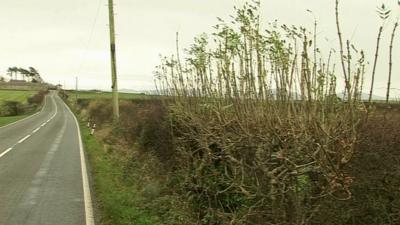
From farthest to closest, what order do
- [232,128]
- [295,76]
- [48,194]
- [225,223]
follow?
[48,194]
[232,128]
[225,223]
[295,76]

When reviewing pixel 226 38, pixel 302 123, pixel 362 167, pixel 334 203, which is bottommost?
pixel 334 203

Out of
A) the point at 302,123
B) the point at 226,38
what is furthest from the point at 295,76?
the point at 226,38

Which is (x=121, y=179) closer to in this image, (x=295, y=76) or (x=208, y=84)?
(x=208, y=84)

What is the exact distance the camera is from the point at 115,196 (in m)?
10.4

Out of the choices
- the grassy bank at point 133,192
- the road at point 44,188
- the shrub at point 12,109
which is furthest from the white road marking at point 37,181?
the shrub at point 12,109

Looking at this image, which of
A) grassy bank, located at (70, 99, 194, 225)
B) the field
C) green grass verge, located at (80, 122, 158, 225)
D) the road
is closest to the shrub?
the road

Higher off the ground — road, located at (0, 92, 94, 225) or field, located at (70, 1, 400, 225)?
field, located at (70, 1, 400, 225)

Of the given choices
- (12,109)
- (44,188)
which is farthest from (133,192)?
(12,109)

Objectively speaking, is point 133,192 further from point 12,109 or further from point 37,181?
point 12,109

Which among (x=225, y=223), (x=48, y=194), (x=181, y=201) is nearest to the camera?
(x=225, y=223)

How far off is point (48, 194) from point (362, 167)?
7.33 m

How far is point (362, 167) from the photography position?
524cm

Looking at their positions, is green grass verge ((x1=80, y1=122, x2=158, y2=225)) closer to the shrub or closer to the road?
the road

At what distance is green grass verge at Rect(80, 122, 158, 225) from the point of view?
8498mm
